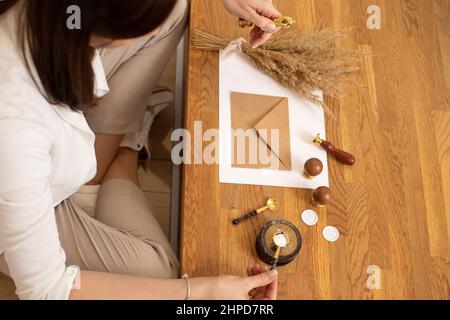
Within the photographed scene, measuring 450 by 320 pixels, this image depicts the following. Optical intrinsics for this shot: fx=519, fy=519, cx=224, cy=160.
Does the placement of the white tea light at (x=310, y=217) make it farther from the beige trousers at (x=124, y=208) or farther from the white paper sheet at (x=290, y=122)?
the beige trousers at (x=124, y=208)

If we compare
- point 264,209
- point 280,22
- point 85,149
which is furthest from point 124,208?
point 280,22

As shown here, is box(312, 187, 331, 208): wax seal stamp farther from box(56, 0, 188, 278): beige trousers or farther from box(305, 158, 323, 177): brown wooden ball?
box(56, 0, 188, 278): beige trousers

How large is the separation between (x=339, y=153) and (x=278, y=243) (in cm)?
30

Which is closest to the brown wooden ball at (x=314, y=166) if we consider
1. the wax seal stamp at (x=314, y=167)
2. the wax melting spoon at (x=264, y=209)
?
the wax seal stamp at (x=314, y=167)

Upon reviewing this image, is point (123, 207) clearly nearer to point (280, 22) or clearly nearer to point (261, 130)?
point (261, 130)

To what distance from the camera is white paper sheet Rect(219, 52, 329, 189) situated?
1.27 meters

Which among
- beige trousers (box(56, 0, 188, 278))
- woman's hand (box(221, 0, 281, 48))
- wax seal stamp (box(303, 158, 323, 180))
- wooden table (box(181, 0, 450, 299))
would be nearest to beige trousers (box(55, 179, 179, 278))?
beige trousers (box(56, 0, 188, 278))

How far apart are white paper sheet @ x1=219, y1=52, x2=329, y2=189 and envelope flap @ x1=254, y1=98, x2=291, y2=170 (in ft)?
0.04

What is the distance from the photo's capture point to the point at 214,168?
4.13 ft

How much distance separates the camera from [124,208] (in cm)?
144

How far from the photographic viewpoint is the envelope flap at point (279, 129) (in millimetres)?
1297

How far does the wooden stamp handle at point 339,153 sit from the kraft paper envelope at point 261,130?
0.31ft
